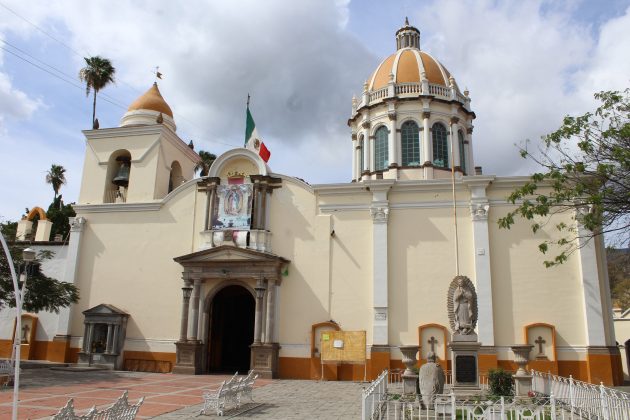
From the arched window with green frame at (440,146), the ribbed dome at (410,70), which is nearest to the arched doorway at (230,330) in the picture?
the arched window with green frame at (440,146)

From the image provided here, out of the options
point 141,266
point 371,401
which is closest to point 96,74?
point 141,266

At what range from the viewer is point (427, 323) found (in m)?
20.5

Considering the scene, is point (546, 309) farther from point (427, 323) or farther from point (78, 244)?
point (78, 244)

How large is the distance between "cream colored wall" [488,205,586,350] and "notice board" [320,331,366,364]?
525 centimetres

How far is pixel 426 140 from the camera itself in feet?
88.3

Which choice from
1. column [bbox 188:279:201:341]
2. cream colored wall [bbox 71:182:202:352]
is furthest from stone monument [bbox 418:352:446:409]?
cream colored wall [bbox 71:182:202:352]

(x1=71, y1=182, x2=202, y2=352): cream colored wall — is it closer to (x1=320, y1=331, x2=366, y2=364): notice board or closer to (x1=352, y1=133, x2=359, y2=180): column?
(x1=320, y1=331, x2=366, y2=364): notice board

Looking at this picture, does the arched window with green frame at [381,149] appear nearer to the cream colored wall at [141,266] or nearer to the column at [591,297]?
the cream colored wall at [141,266]

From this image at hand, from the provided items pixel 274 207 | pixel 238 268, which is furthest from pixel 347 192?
pixel 238 268

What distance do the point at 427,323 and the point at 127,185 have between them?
53.5 ft

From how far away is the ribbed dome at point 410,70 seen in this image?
29.0 m

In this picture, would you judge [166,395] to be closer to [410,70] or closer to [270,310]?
[270,310]

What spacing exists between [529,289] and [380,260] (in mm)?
5890

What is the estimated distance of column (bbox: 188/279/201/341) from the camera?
22.0 m
